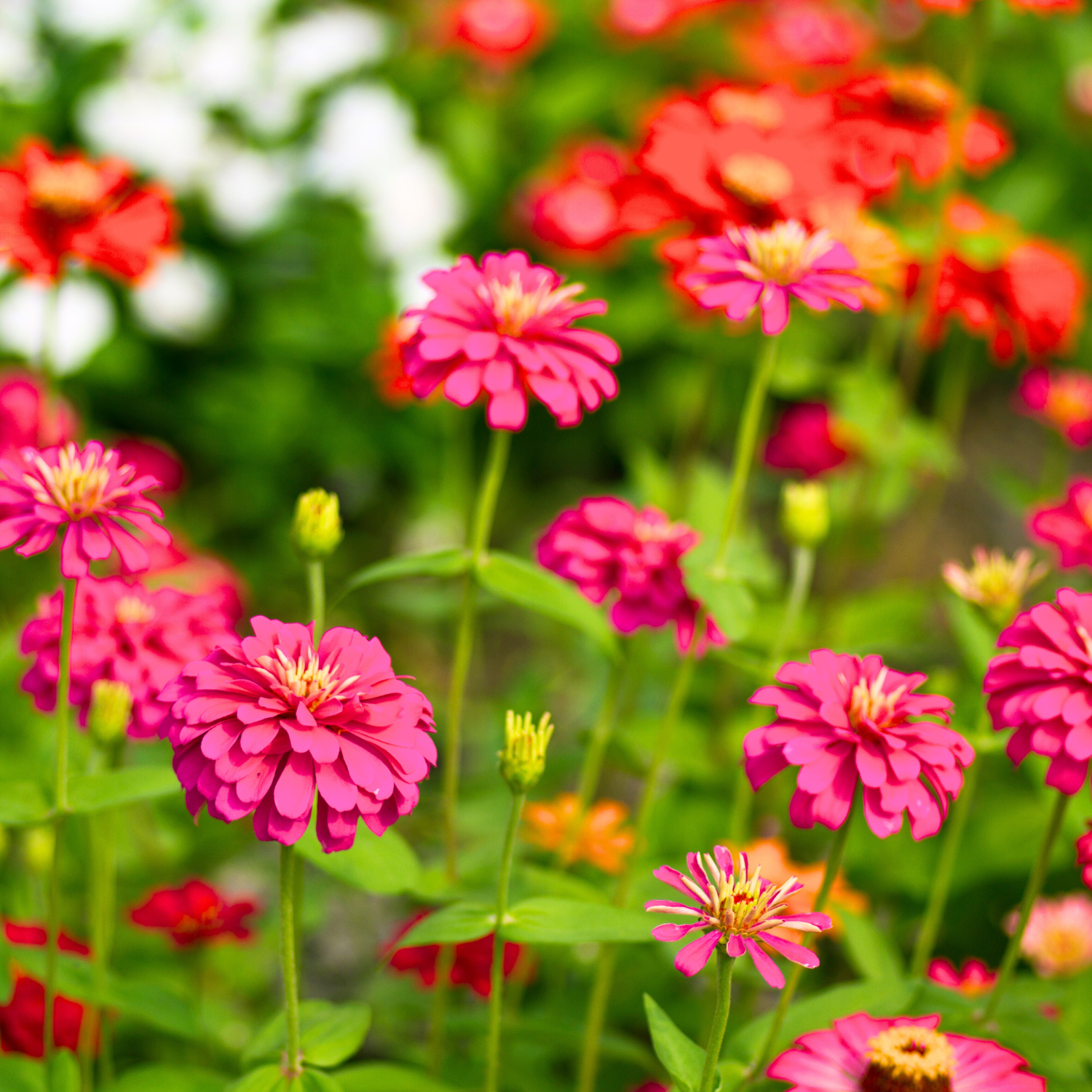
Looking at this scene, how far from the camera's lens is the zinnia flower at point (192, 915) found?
45.2 inches

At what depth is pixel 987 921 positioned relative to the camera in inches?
51.8

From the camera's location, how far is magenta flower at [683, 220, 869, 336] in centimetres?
88

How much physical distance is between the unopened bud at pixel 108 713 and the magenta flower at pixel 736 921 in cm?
44

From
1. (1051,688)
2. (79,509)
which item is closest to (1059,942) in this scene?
(1051,688)

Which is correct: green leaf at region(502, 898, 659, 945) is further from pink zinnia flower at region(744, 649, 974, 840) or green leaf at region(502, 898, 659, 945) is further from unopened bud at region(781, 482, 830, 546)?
unopened bud at region(781, 482, 830, 546)

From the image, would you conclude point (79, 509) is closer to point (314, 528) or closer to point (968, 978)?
point (314, 528)

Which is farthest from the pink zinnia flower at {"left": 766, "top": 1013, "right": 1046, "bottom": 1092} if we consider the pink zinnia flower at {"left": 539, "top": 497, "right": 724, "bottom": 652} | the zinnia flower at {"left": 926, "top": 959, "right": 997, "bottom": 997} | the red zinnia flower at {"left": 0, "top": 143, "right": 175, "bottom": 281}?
the red zinnia flower at {"left": 0, "top": 143, "right": 175, "bottom": 281}

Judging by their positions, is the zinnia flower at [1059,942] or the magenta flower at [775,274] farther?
the zinnia flower at [1059,942]

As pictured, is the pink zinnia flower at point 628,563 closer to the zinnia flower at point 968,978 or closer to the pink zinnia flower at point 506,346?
the pink zinnia flower at point 506,346

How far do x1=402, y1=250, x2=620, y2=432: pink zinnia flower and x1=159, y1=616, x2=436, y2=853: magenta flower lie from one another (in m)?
0.23

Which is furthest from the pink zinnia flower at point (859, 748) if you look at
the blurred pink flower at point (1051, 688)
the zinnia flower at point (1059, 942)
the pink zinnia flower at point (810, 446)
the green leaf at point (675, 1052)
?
the pink zinnia flower at point (810, 446)

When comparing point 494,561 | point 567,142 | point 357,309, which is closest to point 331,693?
point 494,561

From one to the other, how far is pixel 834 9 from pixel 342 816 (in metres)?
2.42

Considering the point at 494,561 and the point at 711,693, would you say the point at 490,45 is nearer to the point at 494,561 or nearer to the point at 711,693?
the point at 711,693
